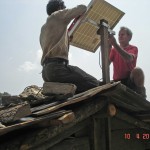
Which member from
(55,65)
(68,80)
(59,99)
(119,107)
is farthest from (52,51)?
(119,107)

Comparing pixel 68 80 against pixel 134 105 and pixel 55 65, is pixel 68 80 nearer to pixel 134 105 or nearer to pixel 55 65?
pixel 55 65

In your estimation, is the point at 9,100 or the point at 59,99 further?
the point at 9,100

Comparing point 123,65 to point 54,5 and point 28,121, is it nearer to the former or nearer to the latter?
point 54,5

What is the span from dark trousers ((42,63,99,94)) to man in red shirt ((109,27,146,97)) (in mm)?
898

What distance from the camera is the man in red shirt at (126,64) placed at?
555cm

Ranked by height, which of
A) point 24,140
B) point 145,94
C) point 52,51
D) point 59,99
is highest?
point 52,51

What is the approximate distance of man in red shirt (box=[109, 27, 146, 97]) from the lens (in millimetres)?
5551

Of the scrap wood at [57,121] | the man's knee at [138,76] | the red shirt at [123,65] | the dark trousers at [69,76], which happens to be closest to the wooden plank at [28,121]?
the scrap wood at [57,121]

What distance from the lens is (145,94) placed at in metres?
5.60

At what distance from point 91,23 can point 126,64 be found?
139 centimetres

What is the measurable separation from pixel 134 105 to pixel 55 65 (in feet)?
4.93

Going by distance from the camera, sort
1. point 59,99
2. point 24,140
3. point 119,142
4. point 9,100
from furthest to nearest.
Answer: point 119,142, point 9,100, point 59,99, point 24,140

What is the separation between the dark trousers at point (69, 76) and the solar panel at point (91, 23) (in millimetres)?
824

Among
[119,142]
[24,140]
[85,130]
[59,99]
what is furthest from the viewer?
[119,142]
